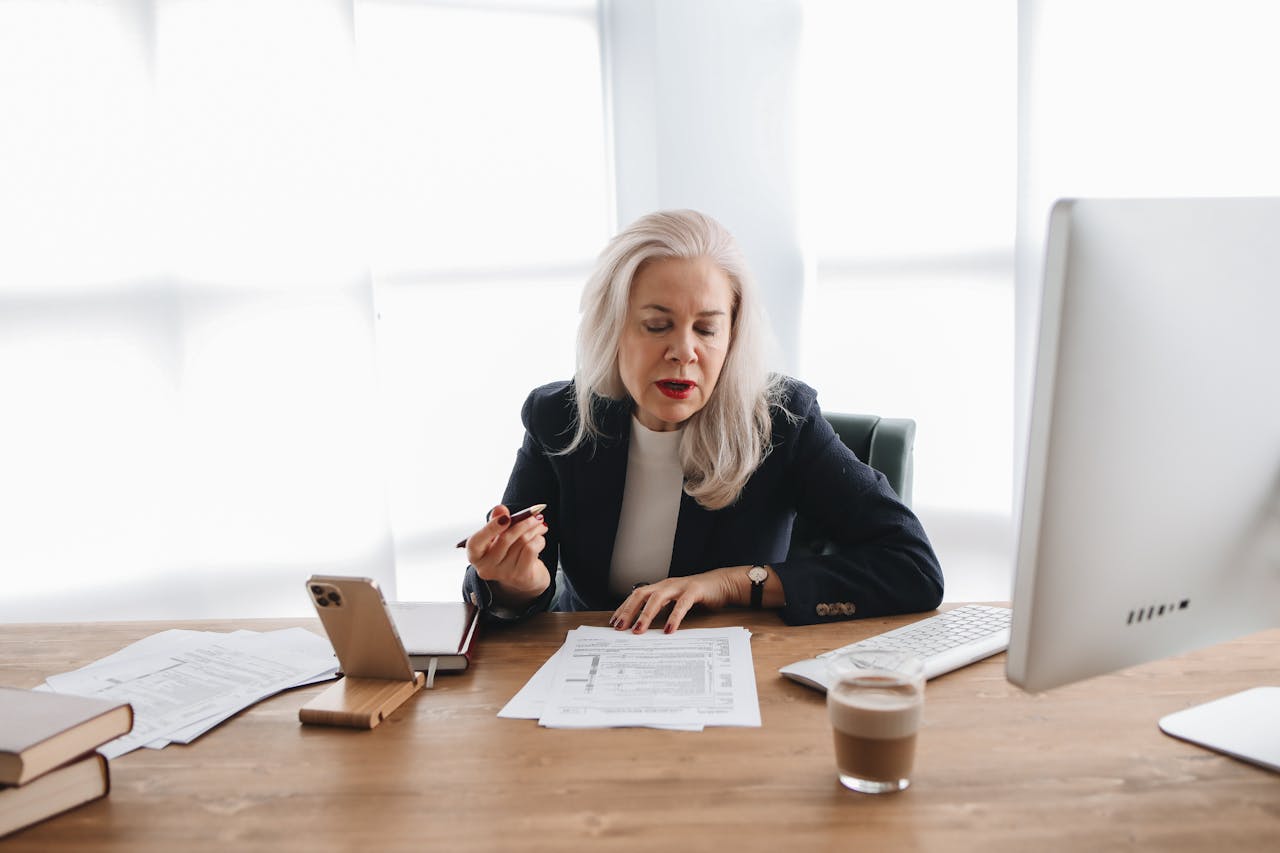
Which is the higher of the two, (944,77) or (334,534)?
(944,77)

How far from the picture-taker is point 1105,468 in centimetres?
83

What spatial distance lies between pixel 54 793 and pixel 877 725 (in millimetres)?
783

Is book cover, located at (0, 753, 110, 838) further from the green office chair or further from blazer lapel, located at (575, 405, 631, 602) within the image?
the green office chair

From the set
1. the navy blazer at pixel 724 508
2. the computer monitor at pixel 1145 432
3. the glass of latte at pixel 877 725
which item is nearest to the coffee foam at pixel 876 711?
the glass of latte at pixel 877 725

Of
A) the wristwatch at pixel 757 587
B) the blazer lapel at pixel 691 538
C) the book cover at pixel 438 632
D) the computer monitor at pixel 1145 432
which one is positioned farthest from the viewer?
the blazer lapel at pixel 691 538

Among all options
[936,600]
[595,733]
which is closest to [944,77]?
[936,600]

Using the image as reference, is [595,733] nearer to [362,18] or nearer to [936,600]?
[936,600]

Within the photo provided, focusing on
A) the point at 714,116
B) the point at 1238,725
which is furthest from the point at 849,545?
the point at 714,116

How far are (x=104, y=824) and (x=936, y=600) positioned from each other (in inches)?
44.4

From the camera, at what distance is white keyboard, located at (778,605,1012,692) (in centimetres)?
120

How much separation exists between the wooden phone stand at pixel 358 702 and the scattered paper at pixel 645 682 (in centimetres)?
14

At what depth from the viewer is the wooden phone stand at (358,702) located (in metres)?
1.11

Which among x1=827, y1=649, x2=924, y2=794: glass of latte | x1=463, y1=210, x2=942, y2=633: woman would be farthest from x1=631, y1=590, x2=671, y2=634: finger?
x1=827, y1=649, x2=924, y2=794: glass of latte

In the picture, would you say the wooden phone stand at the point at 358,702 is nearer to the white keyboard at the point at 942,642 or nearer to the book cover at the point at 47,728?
the book cover at the point at 47,728
